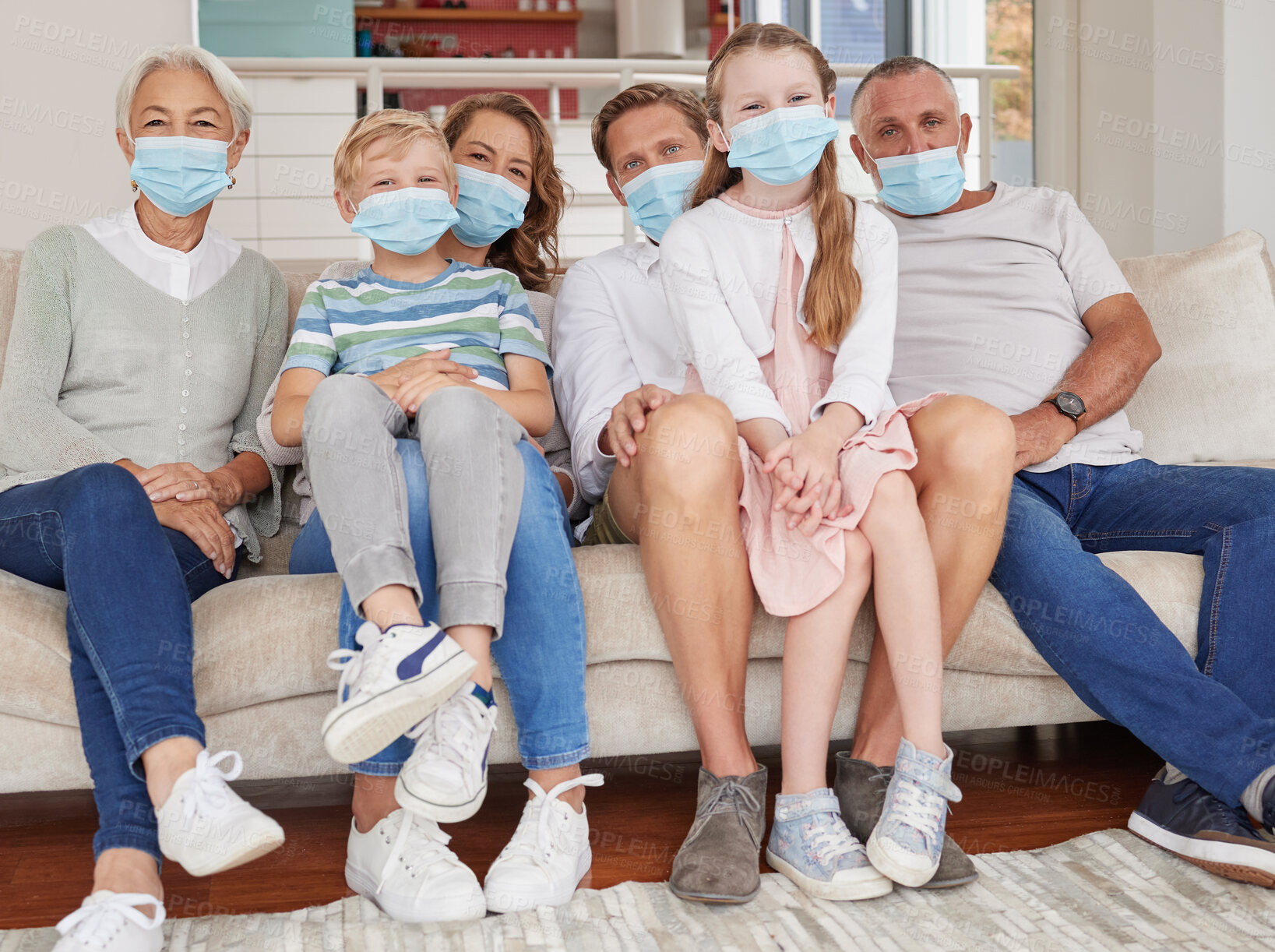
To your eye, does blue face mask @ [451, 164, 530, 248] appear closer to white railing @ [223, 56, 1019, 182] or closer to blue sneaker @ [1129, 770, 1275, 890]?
blue sneaker @ [1129, 770, 1275, 890]

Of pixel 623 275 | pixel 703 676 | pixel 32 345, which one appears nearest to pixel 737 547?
pixel 703 676

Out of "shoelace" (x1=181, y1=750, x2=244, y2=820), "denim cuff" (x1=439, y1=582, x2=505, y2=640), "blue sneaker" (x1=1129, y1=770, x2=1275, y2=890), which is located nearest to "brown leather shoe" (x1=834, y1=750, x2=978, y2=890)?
"blue sneaker" (x1=1129, y1=770, x2=1275, y2=890)

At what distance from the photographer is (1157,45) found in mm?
3221

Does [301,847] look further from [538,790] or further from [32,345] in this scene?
[32,345]

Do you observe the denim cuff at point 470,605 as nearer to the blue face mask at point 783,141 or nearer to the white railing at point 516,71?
the blue face mask at point 783,141

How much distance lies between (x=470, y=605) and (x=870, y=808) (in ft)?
1.73

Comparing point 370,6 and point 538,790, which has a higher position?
point 370,6

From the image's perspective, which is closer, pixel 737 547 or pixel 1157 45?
pixel 737 547

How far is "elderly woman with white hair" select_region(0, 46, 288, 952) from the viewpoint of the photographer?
110 centimetres

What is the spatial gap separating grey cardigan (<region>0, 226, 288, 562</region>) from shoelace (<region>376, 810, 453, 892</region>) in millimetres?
553

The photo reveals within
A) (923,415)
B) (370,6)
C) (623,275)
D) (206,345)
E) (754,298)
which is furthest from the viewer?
(370,6)

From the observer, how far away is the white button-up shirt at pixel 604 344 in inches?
63.8

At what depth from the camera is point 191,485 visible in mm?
1474

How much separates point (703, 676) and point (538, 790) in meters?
0.23
